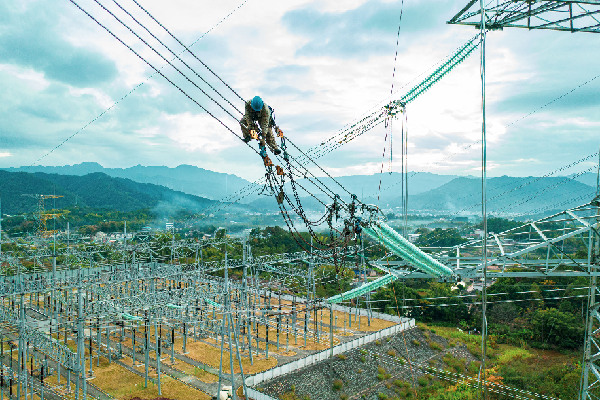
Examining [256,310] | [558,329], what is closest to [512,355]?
[558,329]

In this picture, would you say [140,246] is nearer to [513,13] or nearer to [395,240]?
[395,240]

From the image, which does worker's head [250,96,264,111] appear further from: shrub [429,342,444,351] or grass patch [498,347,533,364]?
grass patch [498,347,533,364]

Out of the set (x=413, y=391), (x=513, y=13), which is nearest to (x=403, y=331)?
(x=413, y=391)

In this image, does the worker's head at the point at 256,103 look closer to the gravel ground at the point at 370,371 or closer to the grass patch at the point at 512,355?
the gravel ground at the point at 370,371

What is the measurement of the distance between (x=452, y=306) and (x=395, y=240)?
22178 mm

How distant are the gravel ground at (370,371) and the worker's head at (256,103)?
13.0 m

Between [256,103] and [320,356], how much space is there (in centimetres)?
1532

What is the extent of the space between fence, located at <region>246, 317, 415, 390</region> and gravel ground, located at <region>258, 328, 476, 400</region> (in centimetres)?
22

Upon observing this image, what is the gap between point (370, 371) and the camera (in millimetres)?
19844

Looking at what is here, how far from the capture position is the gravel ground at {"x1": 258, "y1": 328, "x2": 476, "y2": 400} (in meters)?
17.6

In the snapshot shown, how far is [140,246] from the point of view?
3162cm

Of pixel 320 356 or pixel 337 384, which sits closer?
pixel 337 384

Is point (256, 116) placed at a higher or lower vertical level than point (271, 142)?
higher

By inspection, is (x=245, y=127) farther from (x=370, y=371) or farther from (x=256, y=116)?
(x=370, y=371)
